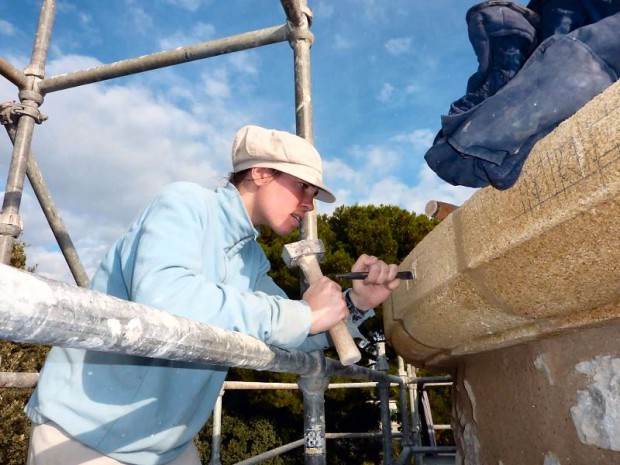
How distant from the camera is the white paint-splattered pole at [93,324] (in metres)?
0.42

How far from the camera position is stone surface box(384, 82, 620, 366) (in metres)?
0.76

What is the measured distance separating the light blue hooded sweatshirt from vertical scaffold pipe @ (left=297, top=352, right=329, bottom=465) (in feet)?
1.23

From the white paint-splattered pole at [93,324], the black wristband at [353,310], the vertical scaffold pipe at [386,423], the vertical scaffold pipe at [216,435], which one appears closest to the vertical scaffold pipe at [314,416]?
the black wristband at [353,310]

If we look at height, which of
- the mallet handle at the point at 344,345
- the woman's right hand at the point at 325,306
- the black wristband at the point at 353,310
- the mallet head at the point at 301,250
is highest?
the mallet head at the point at 301,250

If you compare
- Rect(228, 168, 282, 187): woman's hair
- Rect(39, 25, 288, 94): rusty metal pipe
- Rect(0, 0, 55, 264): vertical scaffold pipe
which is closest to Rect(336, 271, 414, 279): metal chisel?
Rect(228, 168, 282, 187): woman's hair

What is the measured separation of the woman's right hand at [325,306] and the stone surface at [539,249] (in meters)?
0.26

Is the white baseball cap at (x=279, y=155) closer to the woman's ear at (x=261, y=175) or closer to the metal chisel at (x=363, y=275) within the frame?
the woman's ear at (x=261, y=175)

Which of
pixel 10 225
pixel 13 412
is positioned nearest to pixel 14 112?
pixel 10 225

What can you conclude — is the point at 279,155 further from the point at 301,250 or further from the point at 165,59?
the point at 165,59

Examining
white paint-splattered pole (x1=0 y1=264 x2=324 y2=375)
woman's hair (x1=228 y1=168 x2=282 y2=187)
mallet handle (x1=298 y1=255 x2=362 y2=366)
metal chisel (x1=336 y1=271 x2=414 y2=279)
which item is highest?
woman's hair (x1=228 y1=168 x2=282 y2=187)

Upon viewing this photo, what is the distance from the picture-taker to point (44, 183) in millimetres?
3264

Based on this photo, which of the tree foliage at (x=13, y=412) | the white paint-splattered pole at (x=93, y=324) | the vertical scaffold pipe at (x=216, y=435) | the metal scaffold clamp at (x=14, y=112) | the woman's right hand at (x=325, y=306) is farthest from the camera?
the tree foliage at (x=13, y=412)

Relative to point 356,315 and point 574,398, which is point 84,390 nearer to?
point 356,315

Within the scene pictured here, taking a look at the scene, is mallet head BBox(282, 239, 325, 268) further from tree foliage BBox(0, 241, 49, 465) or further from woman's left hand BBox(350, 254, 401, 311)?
tree foliage BBox(0, 241, 49, 465)
